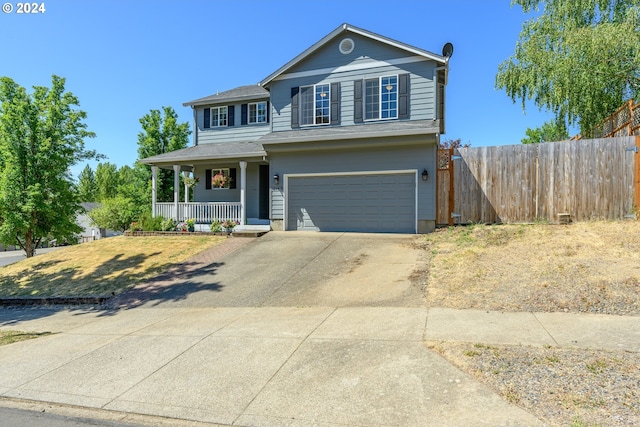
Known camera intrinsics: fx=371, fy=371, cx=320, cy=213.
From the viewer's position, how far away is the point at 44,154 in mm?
16516

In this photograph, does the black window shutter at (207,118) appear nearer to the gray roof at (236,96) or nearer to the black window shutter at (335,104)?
the gray roof at (236,96)

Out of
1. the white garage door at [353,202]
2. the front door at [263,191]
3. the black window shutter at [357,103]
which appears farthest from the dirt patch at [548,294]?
the front door at [263,191]

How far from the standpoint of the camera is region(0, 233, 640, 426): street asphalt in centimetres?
368

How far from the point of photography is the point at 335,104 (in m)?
15.2

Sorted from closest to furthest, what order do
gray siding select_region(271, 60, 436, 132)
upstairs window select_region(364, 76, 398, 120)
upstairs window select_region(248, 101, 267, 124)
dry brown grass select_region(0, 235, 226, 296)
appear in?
dry brown grass select_region(0, 235, 226, 296) < gray siding select_region(271, 60, 436, 132) < upstairs window select_region(364, 76, 398, 120) < upstairs window select_region(248, 101, 267, 124)

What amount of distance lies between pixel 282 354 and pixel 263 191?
45.8 feet

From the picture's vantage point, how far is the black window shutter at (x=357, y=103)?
48.7 ft

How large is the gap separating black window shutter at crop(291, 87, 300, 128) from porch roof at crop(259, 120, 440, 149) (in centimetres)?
33

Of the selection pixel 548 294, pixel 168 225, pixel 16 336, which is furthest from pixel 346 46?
pixel 16 336

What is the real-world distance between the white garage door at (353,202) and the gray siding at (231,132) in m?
4.93

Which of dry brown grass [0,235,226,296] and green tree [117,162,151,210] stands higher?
green tree [117,162,151,210]

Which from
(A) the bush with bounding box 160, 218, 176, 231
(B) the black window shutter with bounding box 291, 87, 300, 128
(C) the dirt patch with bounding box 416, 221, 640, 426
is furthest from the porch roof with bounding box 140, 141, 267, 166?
(C) the dirt patch with bounding box 416, 221, 640, 426

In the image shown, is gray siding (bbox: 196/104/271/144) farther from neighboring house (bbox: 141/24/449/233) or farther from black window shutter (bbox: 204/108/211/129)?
neighboring house (bbox: 141/24/449/233)

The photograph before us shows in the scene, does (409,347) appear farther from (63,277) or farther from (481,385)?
(63,277)
